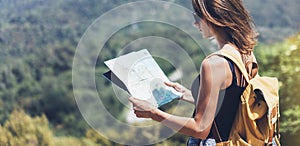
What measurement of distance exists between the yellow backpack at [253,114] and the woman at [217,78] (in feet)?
0.06

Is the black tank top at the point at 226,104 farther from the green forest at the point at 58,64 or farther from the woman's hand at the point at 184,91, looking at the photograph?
the green forest at the point at 58,64

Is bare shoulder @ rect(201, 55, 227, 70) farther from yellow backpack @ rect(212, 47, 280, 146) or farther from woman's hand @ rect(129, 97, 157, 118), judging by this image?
woman's hand @ rect(129, 97, 157, 118)

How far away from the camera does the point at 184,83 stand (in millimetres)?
2092

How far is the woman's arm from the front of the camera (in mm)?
1600

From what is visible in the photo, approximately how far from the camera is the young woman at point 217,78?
161 centimetres

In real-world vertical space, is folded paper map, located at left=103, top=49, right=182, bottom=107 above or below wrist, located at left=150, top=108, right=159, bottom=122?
above

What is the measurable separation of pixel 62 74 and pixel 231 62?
5.35m

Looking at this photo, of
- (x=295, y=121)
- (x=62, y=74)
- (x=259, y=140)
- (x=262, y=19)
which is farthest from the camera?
(x=62, y=74)

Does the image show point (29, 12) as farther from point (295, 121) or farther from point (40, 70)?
point (295, 121)

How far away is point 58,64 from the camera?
7027 mm

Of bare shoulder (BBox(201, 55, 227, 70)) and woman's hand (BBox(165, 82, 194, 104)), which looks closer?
bare shoulder (BBox(201, 55, 227, 70))

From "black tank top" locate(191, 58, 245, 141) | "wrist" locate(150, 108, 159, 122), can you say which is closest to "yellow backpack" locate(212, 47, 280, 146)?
"black tank top" locate(191, 58, 245, 141)

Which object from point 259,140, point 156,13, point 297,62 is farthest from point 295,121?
point 259,140

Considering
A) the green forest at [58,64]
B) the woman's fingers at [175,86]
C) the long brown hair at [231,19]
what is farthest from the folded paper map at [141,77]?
the green forest at [58,64]
